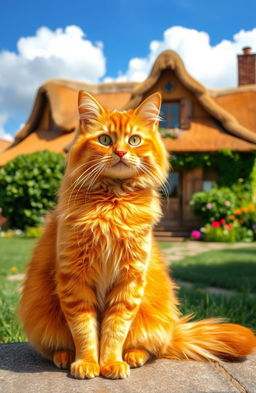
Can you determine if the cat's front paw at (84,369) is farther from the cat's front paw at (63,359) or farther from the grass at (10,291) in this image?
the grass at (10,291)

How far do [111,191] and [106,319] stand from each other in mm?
607

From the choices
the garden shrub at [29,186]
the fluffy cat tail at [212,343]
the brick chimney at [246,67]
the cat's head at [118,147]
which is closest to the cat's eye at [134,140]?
the cat's head at [118,147]

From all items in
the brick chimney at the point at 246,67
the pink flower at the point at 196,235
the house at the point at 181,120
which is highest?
the brick chimney at the point at 246,67

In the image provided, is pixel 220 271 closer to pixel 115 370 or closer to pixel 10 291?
pixel 10 291

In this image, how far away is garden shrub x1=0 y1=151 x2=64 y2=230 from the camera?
1221cm

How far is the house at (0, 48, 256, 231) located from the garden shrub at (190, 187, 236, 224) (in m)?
0.91

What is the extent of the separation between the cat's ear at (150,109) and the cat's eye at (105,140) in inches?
9.1

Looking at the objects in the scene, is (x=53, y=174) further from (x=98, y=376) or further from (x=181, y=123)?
(x=98, y=376)

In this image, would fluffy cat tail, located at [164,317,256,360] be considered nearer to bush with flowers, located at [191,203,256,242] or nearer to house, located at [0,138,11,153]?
bush with flowers, located at [191,203,256,242]

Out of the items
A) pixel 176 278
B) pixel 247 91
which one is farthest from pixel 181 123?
pixel 176 278

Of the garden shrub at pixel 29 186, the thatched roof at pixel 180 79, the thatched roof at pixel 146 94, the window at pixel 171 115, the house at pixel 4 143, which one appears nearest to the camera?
the garden shrub at pixel 29 186

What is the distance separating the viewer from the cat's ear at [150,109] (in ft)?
6.23

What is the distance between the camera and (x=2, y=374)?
5.67 feet

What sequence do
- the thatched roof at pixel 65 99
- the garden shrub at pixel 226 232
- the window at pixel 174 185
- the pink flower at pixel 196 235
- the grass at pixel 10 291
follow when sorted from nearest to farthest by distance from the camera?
1. the grass at pixel 10 291
2. the garden shrub at pixel 226 232
3. the pink flower at pixel 196 235
4. the window at pixel 174 185
5. the thatched roof at pixel 65 99
